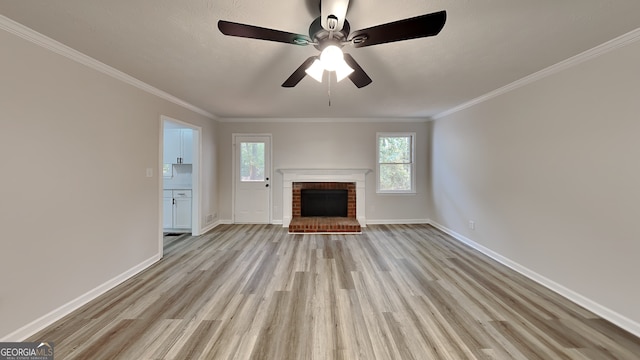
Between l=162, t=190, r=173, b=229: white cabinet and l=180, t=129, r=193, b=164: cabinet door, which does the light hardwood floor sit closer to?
l=162, t=190, r=173, b=229: white cabinet

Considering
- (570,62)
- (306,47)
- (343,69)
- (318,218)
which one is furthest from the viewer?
(318,218)

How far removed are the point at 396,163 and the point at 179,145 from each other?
183 inches

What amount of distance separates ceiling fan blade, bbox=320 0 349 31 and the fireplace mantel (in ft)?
13.0

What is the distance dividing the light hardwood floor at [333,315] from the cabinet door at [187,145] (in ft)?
7.28

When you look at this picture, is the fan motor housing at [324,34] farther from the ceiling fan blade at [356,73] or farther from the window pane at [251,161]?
the window pane at [251,161]

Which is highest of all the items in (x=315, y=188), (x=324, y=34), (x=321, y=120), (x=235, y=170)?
(x=321, y=120)

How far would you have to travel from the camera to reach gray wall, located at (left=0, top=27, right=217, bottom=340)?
1812mm

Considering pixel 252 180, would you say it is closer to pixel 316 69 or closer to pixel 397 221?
pixel 397 221


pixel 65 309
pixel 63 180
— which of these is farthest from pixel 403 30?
pixel 65 309

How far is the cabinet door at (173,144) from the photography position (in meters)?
4.93

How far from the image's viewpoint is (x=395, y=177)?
5.56m

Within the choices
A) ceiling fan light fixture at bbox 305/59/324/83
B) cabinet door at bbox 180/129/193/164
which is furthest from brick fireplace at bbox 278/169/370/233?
ceiling fan light fixture at bbox 305/59/324/83

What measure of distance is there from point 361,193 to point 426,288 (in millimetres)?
2913

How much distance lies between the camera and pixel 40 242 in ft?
6.52
